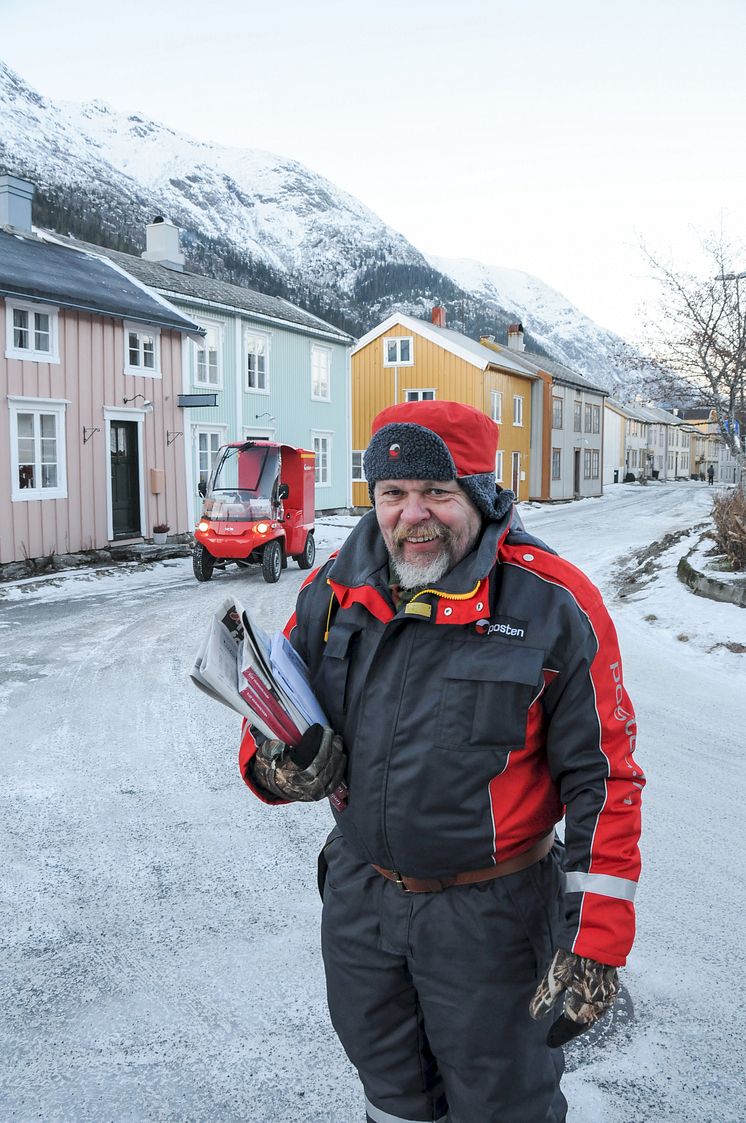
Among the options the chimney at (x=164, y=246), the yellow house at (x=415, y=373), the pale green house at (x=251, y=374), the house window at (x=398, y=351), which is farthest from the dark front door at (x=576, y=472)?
the chimney at (x=164, y=246)

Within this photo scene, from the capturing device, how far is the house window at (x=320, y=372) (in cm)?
2597

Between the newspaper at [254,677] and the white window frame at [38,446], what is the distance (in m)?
13.9

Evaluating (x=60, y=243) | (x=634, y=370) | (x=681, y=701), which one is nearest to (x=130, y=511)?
(x=60, y=243)

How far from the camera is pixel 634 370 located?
16688mm

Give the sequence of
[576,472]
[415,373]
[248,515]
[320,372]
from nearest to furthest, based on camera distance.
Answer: [248,515], [320,372], [415,373], [576,472]

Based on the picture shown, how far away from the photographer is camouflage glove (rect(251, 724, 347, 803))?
195 centimetres

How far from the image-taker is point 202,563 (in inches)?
551

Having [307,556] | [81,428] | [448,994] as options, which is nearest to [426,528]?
[448,994]

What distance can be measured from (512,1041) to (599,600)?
1020 millimetres

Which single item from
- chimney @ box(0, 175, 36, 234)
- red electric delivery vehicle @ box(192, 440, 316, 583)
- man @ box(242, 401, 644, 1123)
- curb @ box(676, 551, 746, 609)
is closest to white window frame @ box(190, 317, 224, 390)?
chimney @ box(0, 175, 36, 234)

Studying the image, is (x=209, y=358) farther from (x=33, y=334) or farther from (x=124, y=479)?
(x=33, y=334)

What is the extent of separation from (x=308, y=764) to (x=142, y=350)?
17.3 metres

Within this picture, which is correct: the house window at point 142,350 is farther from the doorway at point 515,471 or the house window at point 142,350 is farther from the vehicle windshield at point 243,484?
the doorway at point 515,471

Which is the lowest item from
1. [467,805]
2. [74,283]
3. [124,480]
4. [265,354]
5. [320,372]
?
[467,805]
